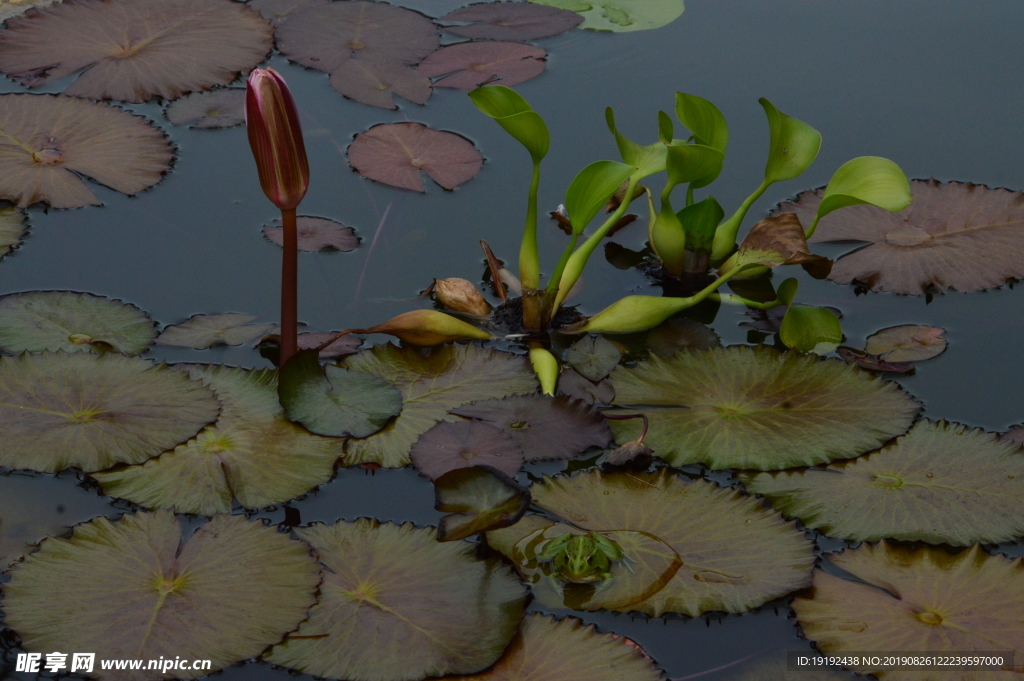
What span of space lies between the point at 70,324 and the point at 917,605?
5.28 ft

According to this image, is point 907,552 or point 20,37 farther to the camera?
point 20,37

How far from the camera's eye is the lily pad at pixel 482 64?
283 cm

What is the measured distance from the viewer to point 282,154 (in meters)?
1.59

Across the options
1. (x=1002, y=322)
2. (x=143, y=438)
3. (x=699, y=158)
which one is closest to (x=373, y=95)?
(x=699, y=158)

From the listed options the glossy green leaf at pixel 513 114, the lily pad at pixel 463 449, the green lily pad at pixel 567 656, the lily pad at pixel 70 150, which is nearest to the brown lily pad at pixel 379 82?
the lily pad at pixel 70 150

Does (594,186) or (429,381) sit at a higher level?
(594,186)

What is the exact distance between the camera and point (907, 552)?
4.74 feet

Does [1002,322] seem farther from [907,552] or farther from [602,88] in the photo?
[602,88]

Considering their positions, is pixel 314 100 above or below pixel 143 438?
above

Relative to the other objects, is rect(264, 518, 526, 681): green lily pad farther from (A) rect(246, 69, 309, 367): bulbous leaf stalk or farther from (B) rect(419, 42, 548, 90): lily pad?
(B) rect(419, 42, 548, 90): lily pad

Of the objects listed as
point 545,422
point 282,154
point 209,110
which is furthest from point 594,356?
point 209,110

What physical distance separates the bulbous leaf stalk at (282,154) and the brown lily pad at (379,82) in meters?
1.15

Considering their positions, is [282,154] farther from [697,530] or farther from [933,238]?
[933,238]

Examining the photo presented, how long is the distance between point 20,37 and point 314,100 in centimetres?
93
